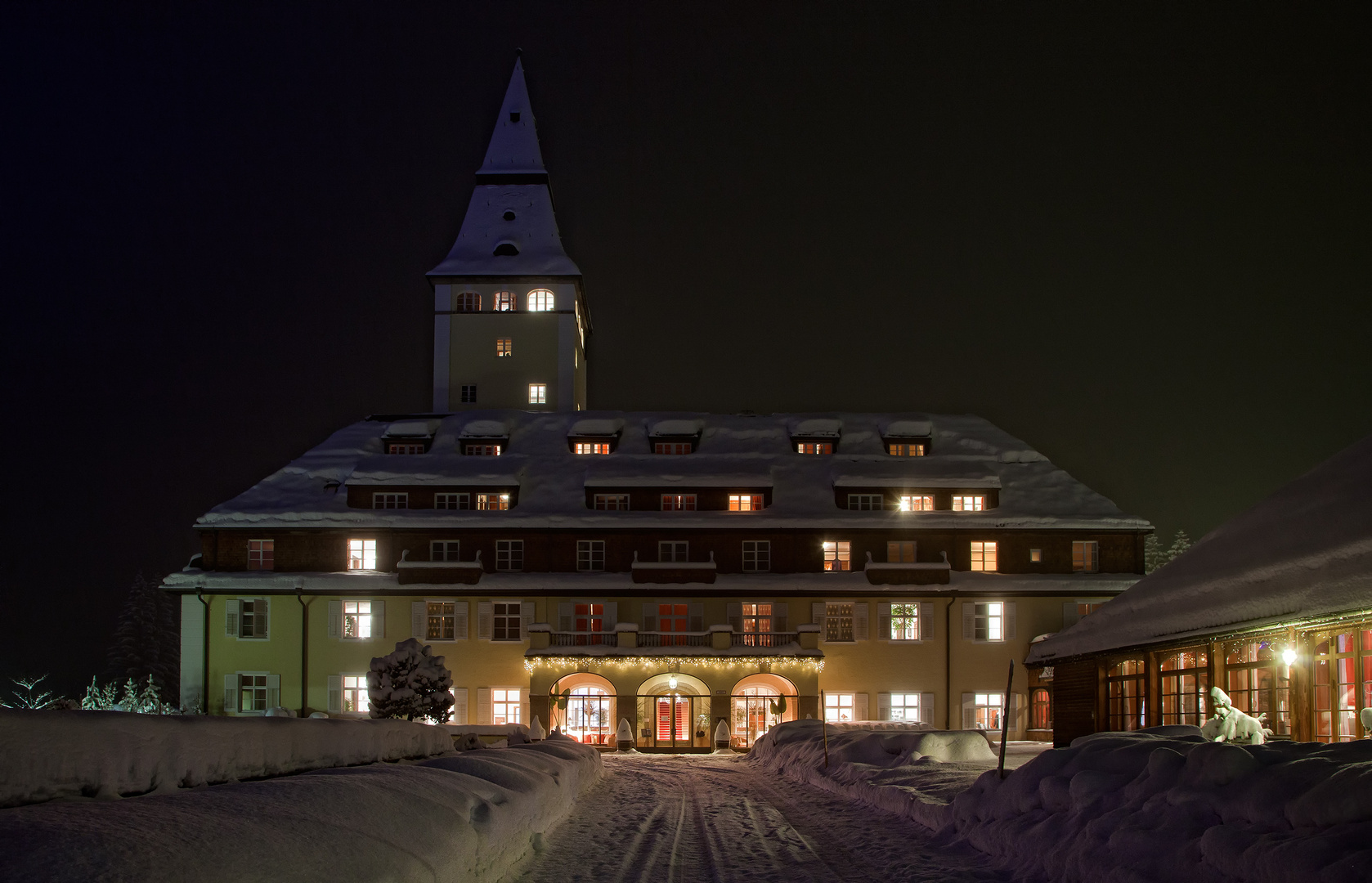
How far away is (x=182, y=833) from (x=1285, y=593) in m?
19.1

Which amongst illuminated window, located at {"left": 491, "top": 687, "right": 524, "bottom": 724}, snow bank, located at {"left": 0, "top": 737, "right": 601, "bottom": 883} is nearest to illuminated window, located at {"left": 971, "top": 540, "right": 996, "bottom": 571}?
illuminated window, located at {"left": 491, "top": 687, "right": 524, "bottom": 724}

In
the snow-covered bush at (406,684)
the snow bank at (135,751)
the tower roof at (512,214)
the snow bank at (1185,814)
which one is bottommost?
the snow-covered bush at (406,684)

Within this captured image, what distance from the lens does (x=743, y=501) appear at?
48500 millimetres

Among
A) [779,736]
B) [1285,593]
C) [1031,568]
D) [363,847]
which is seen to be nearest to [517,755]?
[363,847]

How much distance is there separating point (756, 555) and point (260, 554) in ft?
65.3

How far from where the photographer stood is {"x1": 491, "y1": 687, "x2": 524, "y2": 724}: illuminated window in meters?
45.0

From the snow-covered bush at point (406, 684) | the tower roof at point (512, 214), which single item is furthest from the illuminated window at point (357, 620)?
the tower roof at point (512, 214)

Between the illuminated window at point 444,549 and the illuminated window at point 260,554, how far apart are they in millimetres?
6349

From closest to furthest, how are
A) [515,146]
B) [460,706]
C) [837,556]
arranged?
1. [460,706]
2. [837,556]
3. [515,146]

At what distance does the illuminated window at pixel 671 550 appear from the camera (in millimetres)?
47250

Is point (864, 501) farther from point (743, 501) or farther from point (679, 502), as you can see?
point (679, 502)

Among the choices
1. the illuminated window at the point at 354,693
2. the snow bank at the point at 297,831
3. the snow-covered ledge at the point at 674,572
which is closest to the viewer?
the snow bank at the point at 297,831

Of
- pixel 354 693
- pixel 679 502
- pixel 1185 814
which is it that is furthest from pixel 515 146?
pixel 1185 814

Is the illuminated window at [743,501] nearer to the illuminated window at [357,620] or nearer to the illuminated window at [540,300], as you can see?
the illuminated window at [357,620]
